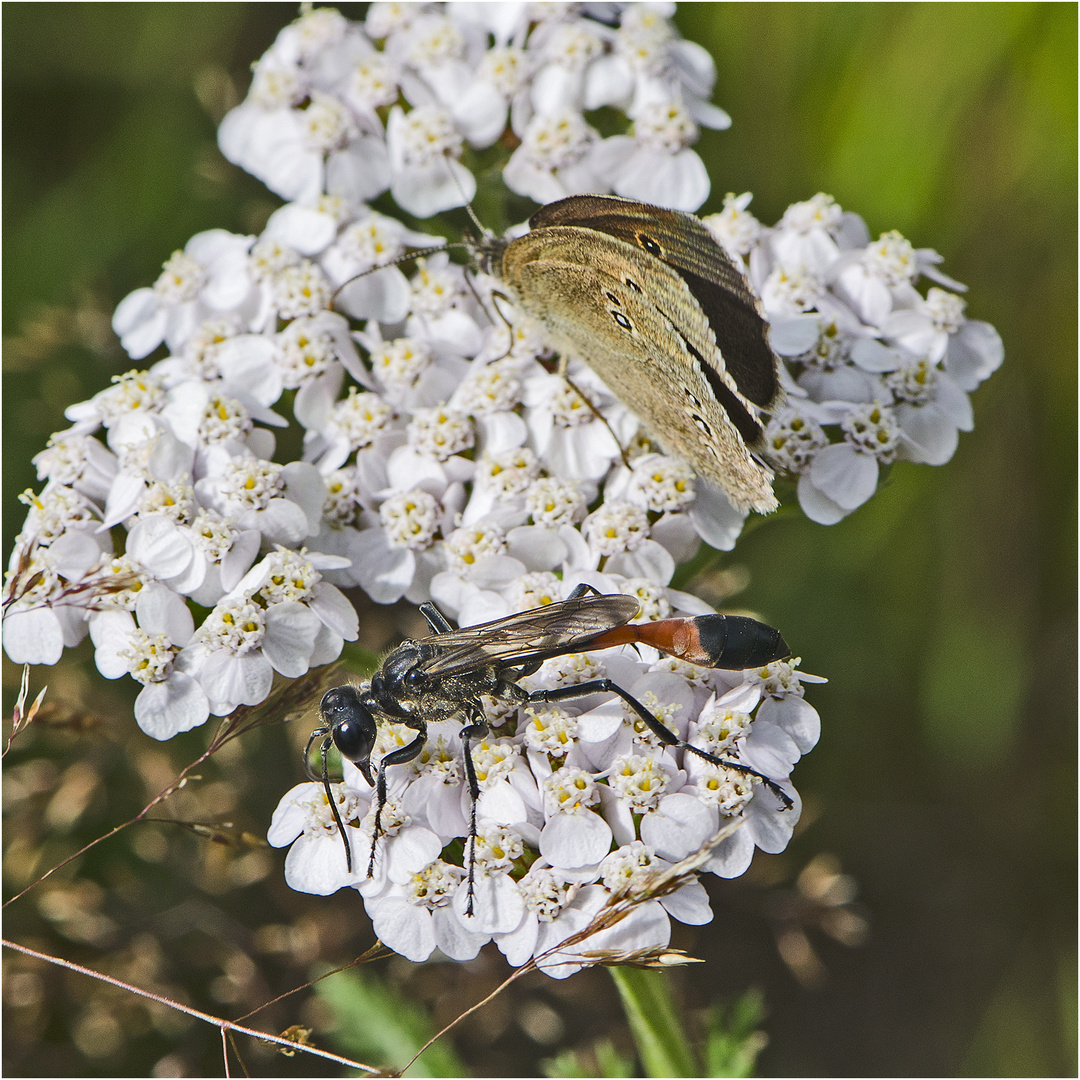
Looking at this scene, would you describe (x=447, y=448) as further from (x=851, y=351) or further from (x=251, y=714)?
(x=851, y=351)

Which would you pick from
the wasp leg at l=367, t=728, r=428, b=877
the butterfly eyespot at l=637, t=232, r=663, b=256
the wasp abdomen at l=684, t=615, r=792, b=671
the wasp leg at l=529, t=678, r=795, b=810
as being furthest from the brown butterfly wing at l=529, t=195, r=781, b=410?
the wasp leg at l=367, t=728, r=428, b=877

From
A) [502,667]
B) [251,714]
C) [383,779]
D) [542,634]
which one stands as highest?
[542,634]

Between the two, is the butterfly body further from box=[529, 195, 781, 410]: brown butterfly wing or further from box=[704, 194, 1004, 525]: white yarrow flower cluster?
box=[704, 194, 1004, 525]: white yarrow flower cluster

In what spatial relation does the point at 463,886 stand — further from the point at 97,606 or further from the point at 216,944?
the point at 216,944

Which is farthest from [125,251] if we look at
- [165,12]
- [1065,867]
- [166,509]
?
[1065,867]

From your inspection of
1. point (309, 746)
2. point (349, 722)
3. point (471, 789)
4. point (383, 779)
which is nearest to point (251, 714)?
point (309, 746)

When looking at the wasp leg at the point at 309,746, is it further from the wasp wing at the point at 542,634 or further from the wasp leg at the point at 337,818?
the wasp wing at the point at 542,634

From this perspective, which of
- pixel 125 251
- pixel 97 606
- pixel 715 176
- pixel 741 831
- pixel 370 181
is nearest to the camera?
pixel 741 831
